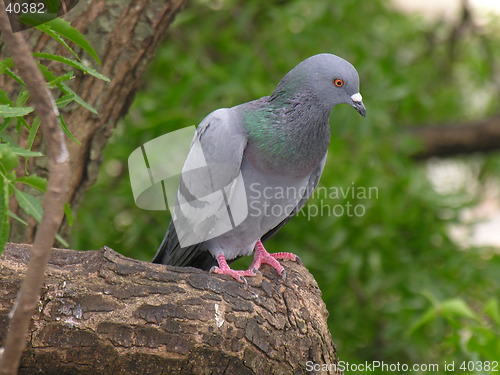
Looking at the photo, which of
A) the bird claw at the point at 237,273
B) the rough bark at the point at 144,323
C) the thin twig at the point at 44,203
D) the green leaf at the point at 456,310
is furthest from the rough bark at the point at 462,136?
the thin twig at the point at 44,203

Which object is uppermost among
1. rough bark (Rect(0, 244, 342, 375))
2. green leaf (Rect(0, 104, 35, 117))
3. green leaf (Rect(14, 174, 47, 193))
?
green leaf (Rect(0, 104, 35, 117))

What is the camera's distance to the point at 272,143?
3.05 meters

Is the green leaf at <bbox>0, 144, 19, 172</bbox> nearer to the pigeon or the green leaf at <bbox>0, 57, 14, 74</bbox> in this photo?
the green leaf at <bbox>0, 57, 14, 74</bbox>

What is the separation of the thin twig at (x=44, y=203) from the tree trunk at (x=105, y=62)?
1604mm

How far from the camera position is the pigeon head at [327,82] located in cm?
303

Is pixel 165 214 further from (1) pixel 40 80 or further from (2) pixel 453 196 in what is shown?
(1) pixel 40 80

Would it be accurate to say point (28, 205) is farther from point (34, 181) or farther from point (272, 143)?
point (272, 143)

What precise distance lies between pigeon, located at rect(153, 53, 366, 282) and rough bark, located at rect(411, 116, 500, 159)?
10.4ft

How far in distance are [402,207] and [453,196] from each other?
341mm

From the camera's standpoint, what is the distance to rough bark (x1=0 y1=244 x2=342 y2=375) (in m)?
2.20

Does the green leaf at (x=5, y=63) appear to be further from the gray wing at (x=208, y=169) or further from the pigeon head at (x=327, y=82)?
the pigeon head at (x=327, y=82)

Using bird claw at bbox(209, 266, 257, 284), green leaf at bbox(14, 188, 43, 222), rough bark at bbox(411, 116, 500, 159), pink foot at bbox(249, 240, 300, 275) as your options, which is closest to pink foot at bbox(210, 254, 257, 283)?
bird claw at bbox(209, 266, 257, 284)

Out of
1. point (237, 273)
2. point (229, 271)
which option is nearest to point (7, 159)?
point (237, 273)

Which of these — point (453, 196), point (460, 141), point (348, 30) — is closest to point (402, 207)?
point (453, 196)
